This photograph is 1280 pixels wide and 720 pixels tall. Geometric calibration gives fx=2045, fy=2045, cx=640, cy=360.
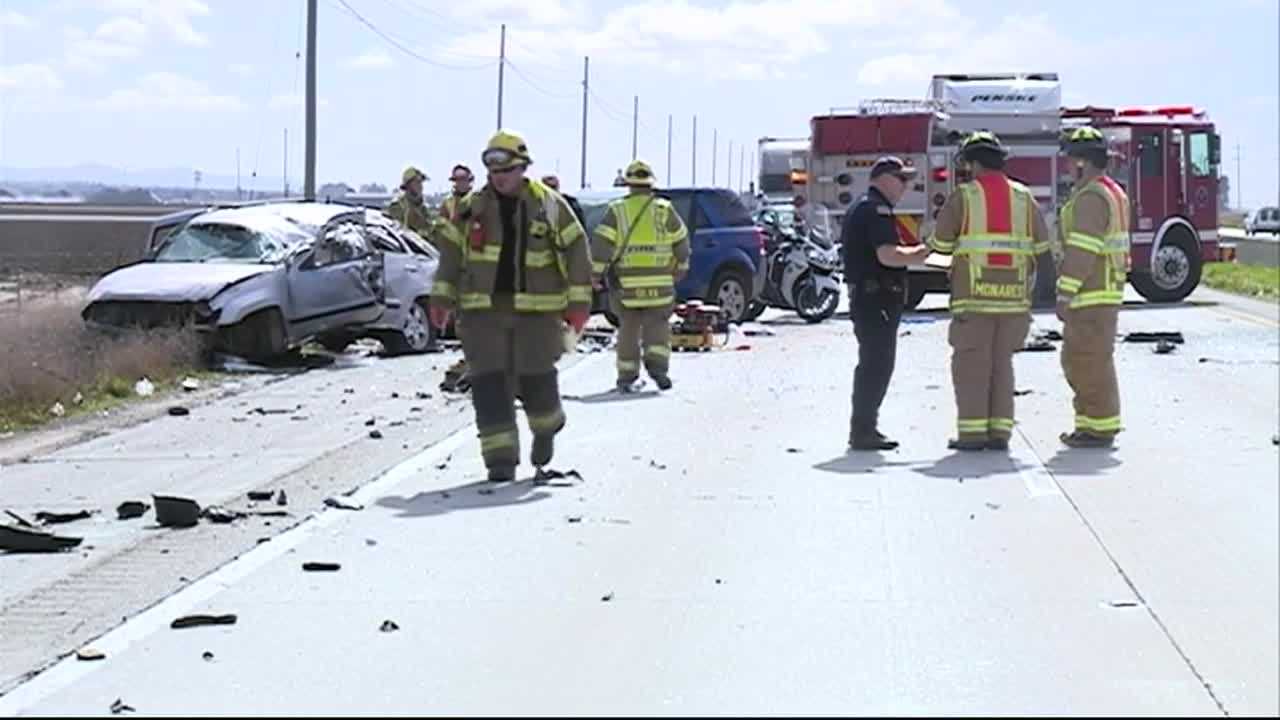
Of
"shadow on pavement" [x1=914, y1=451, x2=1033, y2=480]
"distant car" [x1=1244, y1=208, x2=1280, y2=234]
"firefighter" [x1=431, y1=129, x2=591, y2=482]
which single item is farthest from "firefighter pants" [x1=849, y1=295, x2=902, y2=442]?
"distant car" [x1=1244, y1=208, x2=1280, y2=234]

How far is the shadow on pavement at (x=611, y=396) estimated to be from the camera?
16.4 metres

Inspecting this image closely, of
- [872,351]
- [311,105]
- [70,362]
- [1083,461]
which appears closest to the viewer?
[1083,461]

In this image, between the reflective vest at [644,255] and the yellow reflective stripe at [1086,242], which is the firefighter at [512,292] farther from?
the reflective vest at [644,255]

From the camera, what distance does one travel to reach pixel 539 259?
1136cm

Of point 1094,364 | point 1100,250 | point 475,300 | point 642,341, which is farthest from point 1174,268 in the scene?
A: point 475,300

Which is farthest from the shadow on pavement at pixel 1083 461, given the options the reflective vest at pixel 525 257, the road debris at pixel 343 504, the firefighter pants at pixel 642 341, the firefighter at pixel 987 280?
the firefighter pants at pixel 642 341

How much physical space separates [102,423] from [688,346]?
7.14 m

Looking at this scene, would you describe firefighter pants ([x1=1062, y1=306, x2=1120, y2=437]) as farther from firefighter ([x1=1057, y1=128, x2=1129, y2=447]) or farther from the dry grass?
the dry grass

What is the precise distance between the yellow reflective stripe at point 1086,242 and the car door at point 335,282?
10009mm

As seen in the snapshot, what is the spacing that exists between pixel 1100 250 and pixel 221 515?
5.52m

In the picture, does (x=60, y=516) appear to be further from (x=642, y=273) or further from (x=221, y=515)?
(x=642, y=273)

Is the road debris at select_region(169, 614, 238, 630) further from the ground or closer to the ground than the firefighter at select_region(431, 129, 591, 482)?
closer to the ground

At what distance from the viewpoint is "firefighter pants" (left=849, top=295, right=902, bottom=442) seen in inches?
500

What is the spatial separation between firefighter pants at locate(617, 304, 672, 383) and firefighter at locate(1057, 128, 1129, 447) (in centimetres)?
488
